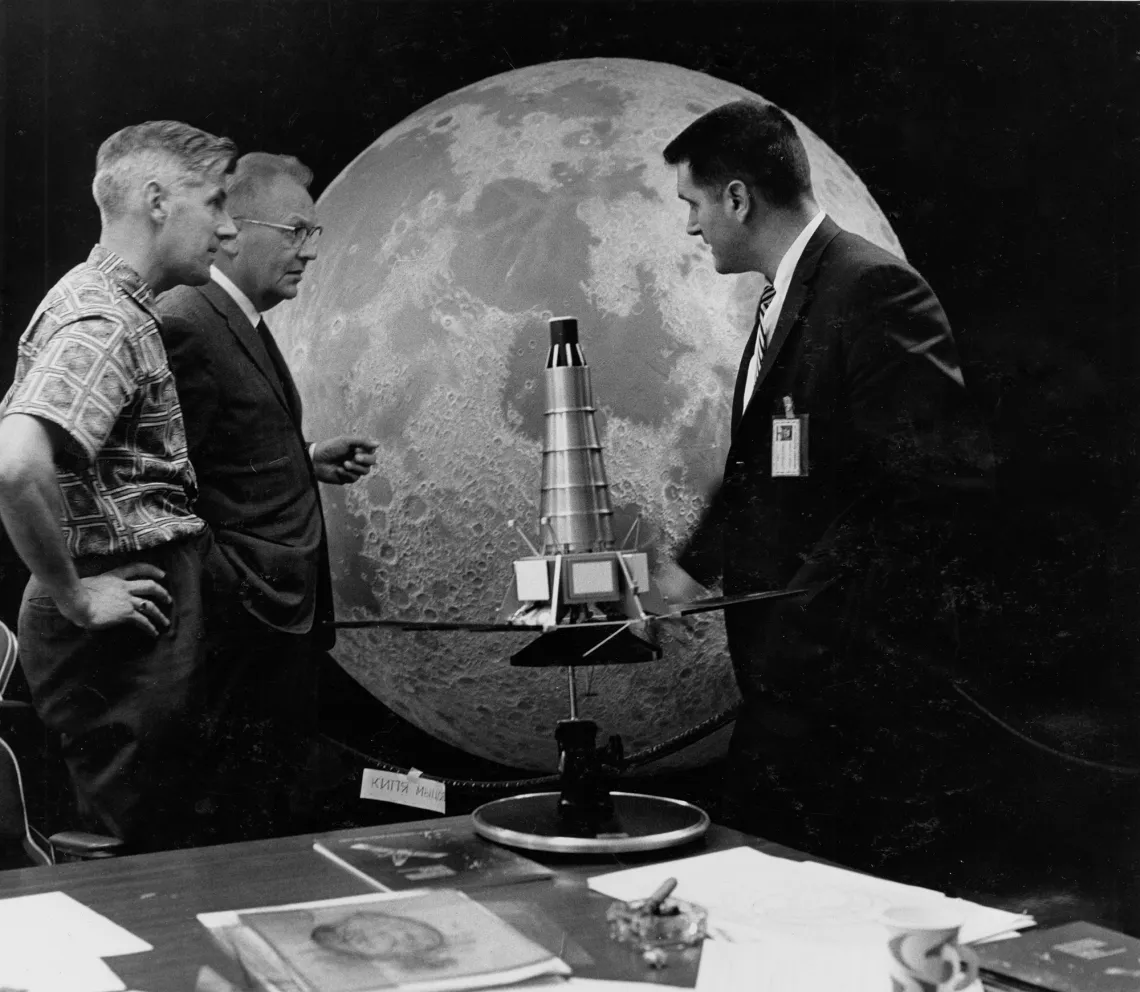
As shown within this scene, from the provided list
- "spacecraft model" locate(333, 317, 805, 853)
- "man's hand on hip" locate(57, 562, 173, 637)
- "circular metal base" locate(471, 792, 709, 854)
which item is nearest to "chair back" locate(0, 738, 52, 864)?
"man's hand on hip" locate(57, 562, 173, 637)

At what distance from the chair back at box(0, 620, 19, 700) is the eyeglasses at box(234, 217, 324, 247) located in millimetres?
1028

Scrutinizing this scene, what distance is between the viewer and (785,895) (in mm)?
1590

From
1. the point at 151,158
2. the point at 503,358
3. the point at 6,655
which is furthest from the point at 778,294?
the point at 6,655

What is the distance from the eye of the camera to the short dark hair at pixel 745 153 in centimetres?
299

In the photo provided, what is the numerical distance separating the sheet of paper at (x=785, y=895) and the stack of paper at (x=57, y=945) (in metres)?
0.62

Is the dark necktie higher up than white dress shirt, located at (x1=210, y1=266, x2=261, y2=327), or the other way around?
white dress shirt, located at (x1=210, y1=266, x2=261, y2=327)

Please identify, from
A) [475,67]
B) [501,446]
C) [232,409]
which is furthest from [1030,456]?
[232,409]

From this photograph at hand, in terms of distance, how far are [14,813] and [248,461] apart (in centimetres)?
84

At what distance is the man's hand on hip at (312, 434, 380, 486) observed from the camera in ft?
9.25

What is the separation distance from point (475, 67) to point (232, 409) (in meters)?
1.05

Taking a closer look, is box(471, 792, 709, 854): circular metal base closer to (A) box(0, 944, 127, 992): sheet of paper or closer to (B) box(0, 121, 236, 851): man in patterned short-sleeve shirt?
(A) box(0, 944, 127, 992): sheet of paper

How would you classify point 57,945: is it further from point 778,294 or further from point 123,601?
point 778,294

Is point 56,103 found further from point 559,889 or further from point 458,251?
point 559,889

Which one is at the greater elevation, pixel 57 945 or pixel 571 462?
pixel 571 462
